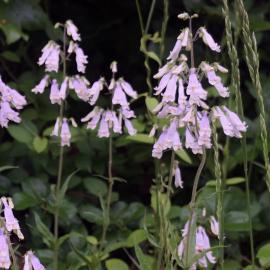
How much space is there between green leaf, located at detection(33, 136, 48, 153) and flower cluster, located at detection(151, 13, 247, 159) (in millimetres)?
1348

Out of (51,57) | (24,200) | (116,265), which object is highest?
(51,57)

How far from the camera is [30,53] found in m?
4.54

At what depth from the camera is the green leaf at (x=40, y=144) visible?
3555 mm

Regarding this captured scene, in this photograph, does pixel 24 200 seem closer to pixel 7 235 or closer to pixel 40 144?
pixel 40 144

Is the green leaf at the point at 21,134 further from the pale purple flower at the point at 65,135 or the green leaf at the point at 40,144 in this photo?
the pale purple flower at the point at 65,135

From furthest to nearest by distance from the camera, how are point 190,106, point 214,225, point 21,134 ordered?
point 21,134 → point 214,225 → point 190,106

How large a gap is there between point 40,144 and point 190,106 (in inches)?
61.7

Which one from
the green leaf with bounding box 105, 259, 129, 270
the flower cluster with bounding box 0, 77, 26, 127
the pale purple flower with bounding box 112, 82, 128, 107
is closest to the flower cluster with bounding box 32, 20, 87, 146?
the pale purple flower with bounding box 112, 82, 128, 107

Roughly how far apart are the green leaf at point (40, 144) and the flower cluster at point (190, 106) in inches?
53.1

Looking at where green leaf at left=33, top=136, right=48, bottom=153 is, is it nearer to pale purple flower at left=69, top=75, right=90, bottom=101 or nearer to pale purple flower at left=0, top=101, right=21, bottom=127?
pale purple flower at left=69, top=75, right=90, bottom=101

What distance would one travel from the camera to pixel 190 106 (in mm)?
2174

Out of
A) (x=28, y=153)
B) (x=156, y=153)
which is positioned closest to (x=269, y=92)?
(x=28, y=153)

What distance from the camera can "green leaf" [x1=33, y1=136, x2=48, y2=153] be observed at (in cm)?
355

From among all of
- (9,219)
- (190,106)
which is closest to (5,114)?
(9,219)
